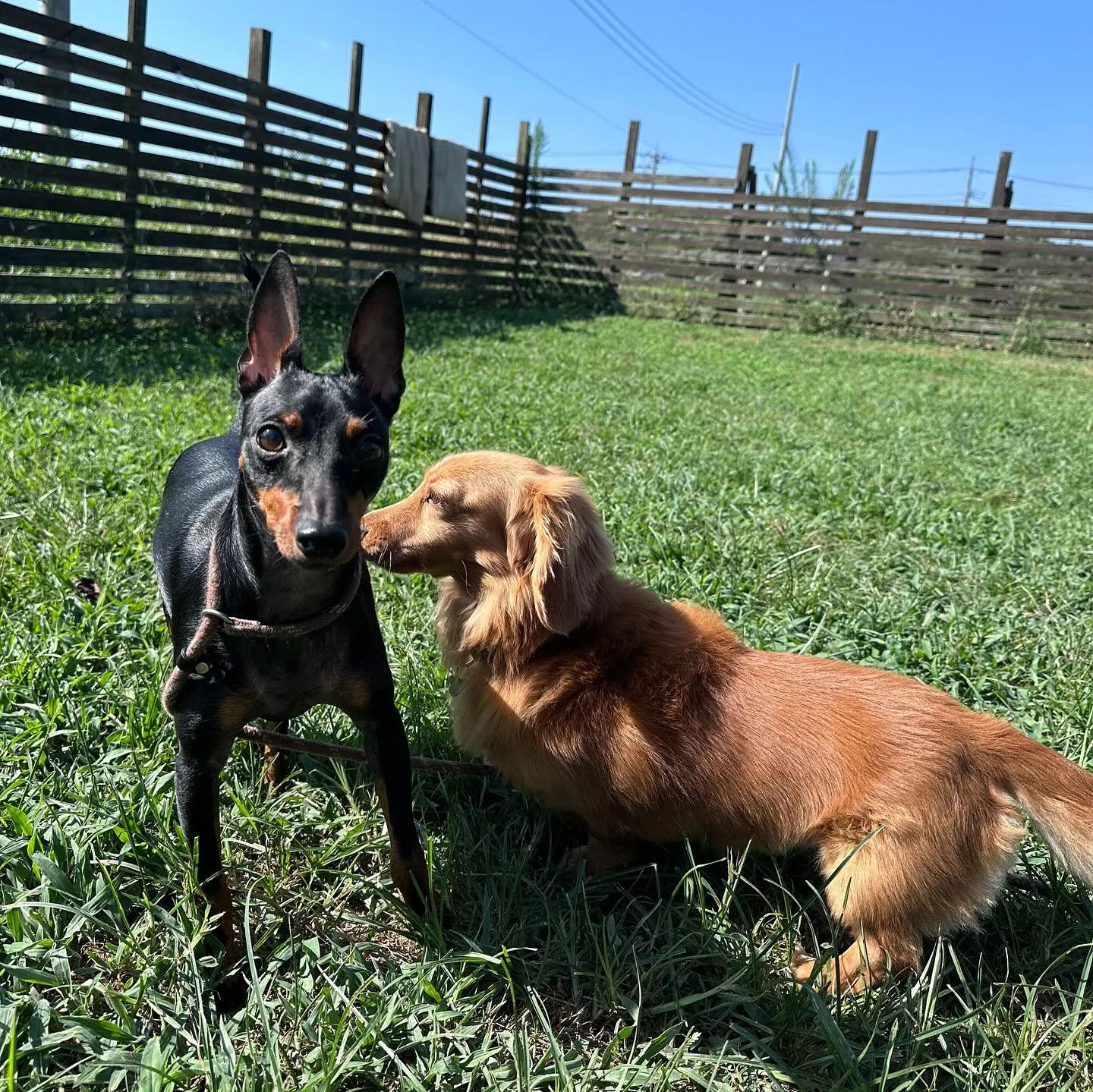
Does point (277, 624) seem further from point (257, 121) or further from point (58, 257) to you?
point (257, 121)

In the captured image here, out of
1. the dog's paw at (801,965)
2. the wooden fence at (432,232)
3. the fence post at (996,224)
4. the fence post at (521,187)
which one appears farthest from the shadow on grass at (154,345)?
the fence post at (996,224)

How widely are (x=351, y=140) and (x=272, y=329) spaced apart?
1073 centimetres

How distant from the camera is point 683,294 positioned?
15.9 meters

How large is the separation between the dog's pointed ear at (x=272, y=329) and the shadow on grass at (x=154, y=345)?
200 centimetres

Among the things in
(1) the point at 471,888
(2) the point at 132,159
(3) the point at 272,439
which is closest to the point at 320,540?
(3) the point at 272,439

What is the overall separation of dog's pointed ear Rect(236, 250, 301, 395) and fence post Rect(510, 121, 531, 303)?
49.6 feet

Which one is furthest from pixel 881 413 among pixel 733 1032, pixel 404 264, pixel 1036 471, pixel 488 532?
pixel 404 264

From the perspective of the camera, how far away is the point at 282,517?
Result: 1.56m

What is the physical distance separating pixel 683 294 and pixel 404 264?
601cm

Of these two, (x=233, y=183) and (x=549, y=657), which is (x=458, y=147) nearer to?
(x=233, y=183)

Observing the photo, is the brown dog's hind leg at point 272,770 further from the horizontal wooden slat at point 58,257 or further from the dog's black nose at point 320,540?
the horizontal wooden slat at point 58,257

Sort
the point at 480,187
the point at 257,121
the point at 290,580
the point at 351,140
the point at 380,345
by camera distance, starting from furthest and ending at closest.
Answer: the point at 480,187, the point at 351,140, the point at 257,121, the point at 380,345, the point at 290,580

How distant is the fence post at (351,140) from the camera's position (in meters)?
10.8

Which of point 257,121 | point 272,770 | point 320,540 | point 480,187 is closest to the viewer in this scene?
point 320,540
